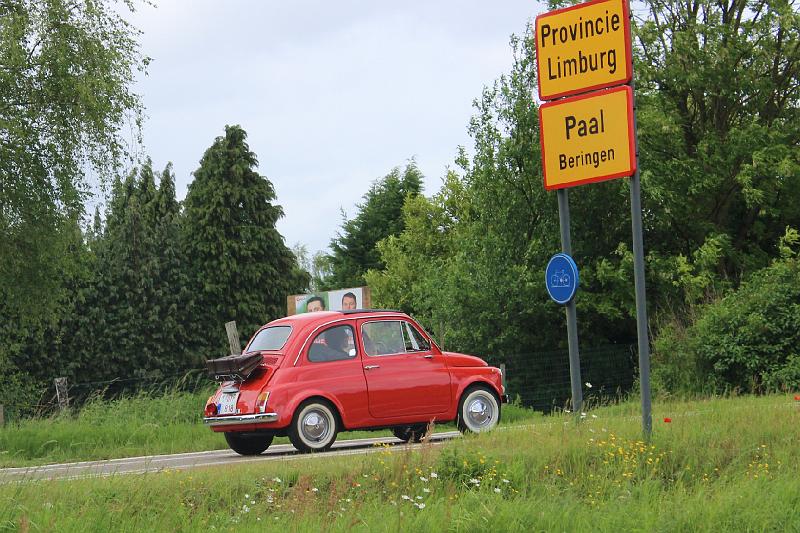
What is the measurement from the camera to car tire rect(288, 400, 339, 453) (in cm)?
1459

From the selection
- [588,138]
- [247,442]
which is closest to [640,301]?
[588,138]

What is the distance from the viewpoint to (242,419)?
14562 millimetres

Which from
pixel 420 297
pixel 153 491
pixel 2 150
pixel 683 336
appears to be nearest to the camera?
pixel 153 491

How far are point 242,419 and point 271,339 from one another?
1.46m

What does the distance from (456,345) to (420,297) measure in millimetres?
5772

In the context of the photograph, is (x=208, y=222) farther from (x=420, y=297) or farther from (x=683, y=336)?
(x=683, y=336)

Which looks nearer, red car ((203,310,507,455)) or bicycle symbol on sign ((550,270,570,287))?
bicycle symbol on sign ((550,270,570,287))

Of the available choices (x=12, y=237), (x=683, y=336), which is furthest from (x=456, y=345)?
(x=12, y=237)

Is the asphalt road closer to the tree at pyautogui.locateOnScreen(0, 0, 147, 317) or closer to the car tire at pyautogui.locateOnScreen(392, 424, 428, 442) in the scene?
the car tire at pyautogui.locateOnScreen(392, 424, 428, 442)

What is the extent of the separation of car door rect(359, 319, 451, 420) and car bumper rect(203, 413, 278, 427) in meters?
1.51

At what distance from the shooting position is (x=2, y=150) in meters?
29.3

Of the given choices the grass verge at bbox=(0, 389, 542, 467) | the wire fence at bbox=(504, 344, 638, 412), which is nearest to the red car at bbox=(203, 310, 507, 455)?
the grass verge at bbox=(0, 389, 542, 467)

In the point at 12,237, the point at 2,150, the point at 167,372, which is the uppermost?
the point at 2,150

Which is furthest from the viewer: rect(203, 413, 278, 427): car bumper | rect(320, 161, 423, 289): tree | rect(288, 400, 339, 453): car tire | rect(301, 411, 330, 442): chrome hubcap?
rect(320, 161, 423, 289): tree
